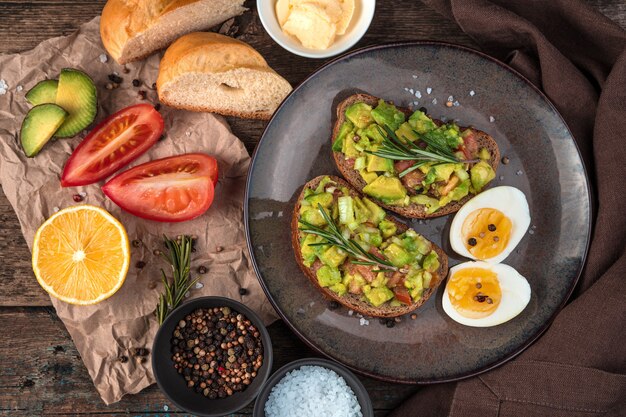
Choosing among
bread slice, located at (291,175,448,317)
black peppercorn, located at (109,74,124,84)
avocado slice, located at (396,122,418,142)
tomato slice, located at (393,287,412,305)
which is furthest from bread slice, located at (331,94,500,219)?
black peppercorn, located at (109,74,124,84)

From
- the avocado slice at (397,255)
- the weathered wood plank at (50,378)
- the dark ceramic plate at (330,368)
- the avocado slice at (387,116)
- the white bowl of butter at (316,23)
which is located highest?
the white bowl of butter at (316,23)

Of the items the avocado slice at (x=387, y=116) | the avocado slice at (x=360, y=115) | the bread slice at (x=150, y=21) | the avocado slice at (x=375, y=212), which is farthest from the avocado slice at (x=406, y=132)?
the bread slice at (x=150, y=21)

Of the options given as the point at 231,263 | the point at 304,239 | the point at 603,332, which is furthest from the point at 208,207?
the point at 603,332

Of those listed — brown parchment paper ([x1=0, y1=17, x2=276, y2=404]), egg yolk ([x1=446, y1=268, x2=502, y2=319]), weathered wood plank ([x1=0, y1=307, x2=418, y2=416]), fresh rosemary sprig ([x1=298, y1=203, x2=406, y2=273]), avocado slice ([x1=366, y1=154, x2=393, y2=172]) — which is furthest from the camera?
weathered wood plank ([x1=0, y1=307, x2=418, y2=416])

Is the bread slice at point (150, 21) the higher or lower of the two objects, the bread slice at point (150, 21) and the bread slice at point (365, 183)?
the higher

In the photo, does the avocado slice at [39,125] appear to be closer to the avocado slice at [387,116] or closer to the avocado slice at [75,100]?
the avocado slice at [75,100]

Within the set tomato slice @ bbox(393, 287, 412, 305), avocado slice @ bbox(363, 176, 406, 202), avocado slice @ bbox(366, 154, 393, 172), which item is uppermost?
avocado slice @ bbox(366, 154, 393, 172)

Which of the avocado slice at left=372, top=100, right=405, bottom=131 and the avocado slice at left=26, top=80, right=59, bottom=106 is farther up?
the avocado slice at left=26, top=80, right=59, bottom=106

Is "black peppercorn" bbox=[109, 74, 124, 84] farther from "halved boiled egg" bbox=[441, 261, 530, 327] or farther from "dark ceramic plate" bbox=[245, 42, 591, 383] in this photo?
"halved boiled egg" bbox=[441, 261, 530, 327]
